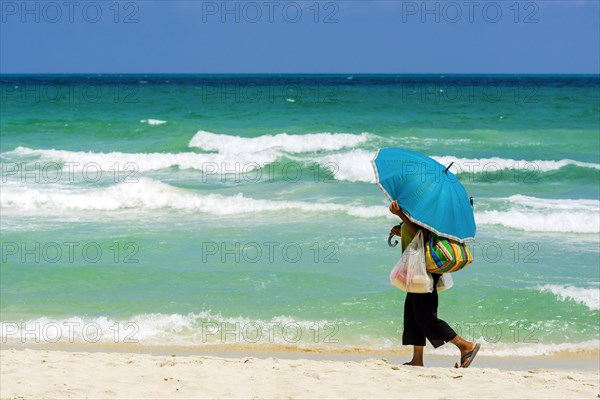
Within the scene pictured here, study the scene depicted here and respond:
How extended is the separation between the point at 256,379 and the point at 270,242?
5591mm

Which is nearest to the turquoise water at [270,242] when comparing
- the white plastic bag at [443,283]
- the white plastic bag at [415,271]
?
the white plastic bag at [443,283]

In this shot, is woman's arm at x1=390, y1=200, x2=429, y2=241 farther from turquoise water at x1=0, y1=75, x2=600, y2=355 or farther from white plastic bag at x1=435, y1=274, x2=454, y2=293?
turquoise water at x1=0, y1=75, x2=600, y2=355

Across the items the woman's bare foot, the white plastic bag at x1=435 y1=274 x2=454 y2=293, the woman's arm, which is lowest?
the woman's bare foot

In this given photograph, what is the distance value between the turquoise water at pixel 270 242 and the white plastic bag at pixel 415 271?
192cm

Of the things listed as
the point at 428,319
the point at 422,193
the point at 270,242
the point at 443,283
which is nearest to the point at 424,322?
the point at 428,319

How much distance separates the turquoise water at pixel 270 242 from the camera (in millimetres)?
8328

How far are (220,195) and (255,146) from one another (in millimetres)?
10364

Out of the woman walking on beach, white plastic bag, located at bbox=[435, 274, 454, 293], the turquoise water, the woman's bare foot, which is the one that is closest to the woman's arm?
the woman walking on beach

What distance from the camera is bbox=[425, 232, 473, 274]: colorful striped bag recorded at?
598cm

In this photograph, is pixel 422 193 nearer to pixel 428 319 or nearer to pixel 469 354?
pixel 428 319

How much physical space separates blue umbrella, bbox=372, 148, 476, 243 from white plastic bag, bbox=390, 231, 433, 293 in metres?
0.18

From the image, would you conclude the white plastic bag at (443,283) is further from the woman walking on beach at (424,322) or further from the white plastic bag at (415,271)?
the white plastic bag at (415,271)

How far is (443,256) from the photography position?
5984mm

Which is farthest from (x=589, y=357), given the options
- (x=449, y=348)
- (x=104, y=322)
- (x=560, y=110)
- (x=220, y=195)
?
(x=560, y=110)
